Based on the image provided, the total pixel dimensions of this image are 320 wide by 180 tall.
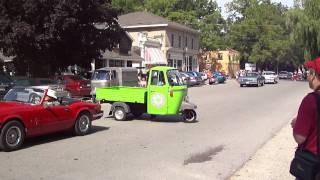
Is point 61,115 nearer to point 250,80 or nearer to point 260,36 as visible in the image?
point 250,80

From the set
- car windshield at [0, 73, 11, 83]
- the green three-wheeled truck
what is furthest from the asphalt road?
car windshield at [0, 73, 11, 83]

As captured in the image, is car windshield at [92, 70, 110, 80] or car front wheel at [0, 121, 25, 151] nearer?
car front wheel at [0, 121, 25, 151]

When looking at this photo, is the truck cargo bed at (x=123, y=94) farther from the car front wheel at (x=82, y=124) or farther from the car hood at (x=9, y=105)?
the car hood at (x=9, y=105)

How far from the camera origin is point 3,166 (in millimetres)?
8500

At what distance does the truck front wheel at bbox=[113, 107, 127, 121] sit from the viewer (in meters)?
16.2

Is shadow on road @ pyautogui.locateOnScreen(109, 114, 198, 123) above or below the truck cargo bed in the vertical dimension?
below

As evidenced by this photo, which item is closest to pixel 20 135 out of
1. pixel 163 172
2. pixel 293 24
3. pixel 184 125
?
pixel 163 172

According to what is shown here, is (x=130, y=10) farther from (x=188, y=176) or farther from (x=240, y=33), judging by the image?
(x=188, y=176)

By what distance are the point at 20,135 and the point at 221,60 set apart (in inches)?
3275

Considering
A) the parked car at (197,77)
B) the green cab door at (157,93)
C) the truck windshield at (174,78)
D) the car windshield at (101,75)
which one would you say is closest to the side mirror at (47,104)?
the green cab door at (157,93)

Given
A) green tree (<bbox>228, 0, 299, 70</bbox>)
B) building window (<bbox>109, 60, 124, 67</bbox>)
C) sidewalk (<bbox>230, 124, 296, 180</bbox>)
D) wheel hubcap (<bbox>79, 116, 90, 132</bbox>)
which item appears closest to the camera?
sidewalk (<bbox>230, 124, 296, 180</bbox>)

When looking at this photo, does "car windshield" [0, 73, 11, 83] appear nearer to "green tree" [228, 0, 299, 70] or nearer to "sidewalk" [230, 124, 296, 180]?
"sidewalk" [230, 124, 296, 180]

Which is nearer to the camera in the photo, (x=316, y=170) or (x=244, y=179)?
(x=316, y=170)

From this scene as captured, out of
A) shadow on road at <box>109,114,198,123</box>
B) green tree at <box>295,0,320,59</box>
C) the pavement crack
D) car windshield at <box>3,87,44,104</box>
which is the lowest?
the pavement crack
